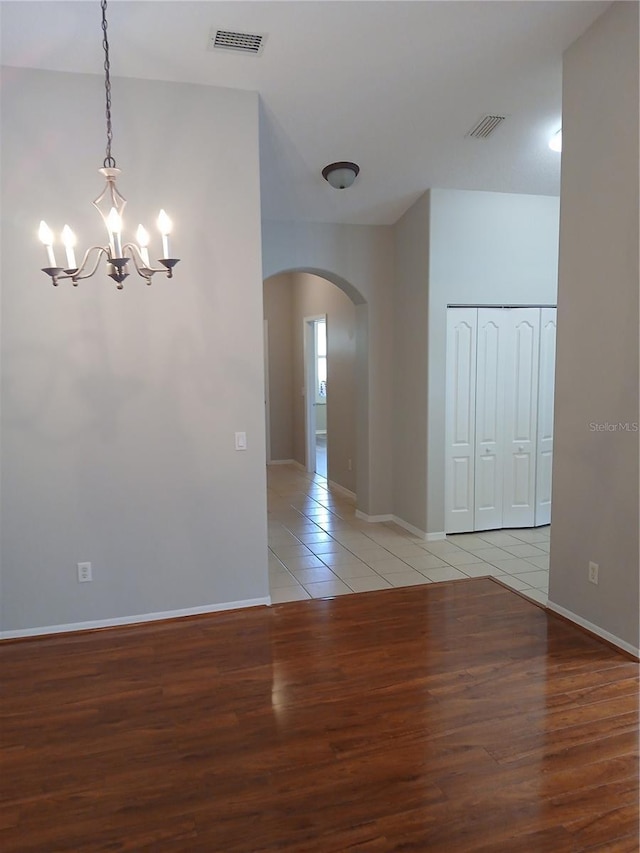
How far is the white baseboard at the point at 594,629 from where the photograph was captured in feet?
10.1

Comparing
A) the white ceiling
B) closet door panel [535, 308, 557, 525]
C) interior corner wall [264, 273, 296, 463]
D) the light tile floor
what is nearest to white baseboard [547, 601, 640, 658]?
the light tile floor

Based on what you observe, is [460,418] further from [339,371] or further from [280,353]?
[280,353]

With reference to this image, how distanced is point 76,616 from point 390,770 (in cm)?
203

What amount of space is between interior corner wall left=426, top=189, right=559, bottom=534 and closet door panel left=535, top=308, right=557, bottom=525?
0.70ft

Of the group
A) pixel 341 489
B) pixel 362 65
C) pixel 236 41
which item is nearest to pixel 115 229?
pixel 236 41

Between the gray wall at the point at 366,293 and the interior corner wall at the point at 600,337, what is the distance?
7.55ft

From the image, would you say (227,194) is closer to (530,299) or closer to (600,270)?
(600,270)

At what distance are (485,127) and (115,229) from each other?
2.89m

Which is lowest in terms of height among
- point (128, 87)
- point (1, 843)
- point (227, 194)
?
point (1, 843)

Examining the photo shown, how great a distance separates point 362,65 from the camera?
3.44m

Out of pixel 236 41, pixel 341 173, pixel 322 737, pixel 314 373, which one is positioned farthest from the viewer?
pixel 314 373

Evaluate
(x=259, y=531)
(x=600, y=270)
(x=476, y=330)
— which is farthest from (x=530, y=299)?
(x=259, y=531)

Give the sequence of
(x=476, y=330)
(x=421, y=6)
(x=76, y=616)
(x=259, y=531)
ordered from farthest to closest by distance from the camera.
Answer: (x=476, y=330) < (x=259, y=531) < (x=76, y=616) < (x=421, y=6)

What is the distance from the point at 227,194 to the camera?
11.7 feet
